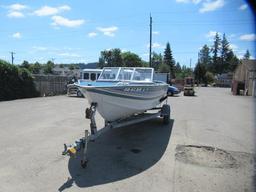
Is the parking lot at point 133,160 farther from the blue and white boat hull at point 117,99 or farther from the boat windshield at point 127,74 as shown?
the boat windshield at point 127,74

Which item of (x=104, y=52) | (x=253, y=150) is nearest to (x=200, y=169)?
(x=253, y=150)

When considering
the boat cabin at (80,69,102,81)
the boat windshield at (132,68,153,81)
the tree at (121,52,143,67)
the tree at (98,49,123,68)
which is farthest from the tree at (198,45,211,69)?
the boat windshield at (132,68,153,81)

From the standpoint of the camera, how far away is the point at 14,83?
22.9 meters

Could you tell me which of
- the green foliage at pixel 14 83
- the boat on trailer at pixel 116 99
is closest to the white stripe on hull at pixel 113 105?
the boat on trailer at pixel 116 99

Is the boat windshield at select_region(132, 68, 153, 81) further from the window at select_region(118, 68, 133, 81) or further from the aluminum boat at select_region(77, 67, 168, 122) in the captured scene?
the window at select_region(118, 68, 133, 81)

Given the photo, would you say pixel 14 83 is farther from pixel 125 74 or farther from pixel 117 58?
pixel 117 58

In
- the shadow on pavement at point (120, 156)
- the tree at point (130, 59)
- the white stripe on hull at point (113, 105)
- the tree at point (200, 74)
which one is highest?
the tree at point (130, 59)

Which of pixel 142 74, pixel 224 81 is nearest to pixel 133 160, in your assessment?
pixel 142 74

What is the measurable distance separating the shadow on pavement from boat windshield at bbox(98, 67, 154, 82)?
6.08ft

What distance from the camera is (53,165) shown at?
223 inches

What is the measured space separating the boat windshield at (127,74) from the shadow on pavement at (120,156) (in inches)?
73.0

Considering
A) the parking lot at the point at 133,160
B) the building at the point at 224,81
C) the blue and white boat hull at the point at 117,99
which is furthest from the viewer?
the building at the point at 224,81

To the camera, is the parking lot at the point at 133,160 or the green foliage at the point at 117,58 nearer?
the parking lot at the point at 133,160

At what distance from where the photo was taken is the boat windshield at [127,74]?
32.4 ft
